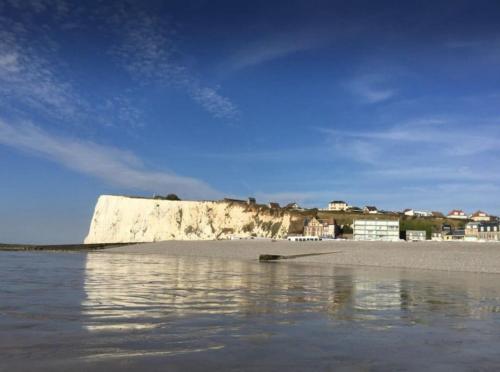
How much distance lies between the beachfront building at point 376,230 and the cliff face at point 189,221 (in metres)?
13.3

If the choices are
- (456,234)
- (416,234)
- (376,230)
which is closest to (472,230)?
(456,234)

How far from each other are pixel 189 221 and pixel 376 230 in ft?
136

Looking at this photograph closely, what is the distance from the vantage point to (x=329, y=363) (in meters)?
6.91

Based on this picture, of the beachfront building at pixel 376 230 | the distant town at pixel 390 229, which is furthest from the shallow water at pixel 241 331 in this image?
the beachfront building at pixel 376 230

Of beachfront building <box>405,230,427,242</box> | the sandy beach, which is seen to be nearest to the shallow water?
the sandy beach

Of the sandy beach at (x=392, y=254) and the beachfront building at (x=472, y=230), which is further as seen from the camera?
the beachfront building at (x=472, y=230)

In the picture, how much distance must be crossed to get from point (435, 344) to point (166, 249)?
211 feet

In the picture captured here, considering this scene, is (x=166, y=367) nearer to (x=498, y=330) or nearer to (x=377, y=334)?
(x=377, y=334)

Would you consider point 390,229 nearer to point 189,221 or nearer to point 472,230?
point 472,230

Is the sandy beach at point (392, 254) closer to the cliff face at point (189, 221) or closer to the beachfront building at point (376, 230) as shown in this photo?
the cliff face at point (189, 221)

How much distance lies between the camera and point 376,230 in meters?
114

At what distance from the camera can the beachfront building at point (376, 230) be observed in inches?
4407

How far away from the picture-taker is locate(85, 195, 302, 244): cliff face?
108 metres

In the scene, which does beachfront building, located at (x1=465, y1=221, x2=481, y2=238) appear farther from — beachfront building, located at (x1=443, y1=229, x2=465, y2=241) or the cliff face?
the cliff face
